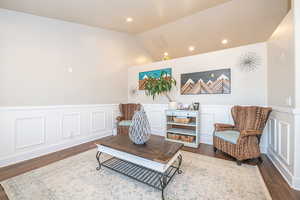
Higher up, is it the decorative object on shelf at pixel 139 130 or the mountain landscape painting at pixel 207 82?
the mountain landscape painting at pixel 207 82

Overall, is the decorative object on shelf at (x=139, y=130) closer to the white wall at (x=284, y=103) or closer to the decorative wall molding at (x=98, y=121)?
the white wall at (x=284, y=103)

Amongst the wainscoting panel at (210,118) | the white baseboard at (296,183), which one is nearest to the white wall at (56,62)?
the wainscoting panel at (210,118)

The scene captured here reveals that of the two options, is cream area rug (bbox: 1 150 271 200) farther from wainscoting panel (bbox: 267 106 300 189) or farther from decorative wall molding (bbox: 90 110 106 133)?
decorative wall molding (bbox: 90 110 106 133)

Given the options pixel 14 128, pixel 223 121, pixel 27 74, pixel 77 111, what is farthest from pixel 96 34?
pixel 223 121

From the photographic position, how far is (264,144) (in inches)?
106

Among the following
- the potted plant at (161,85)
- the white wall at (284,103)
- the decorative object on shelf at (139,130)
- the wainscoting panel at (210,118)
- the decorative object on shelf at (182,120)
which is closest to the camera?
the white wall at (284,103)

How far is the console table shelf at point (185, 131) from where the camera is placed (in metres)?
3.04

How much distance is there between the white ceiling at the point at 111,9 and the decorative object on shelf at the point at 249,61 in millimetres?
1351

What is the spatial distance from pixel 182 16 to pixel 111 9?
6.07 ft

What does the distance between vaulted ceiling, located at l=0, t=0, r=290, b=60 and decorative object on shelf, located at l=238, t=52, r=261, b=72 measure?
1.17m

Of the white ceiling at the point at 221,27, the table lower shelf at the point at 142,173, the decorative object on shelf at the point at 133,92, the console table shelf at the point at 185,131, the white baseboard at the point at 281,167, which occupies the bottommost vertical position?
the table lower shelf at the point at 142,173

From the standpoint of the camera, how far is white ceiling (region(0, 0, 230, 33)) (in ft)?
8.15

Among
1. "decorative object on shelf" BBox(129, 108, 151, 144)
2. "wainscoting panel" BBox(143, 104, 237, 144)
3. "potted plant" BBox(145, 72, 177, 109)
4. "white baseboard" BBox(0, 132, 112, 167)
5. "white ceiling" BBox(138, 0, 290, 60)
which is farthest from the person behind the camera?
"potted plant" BBox(145, 72, 177, 109)

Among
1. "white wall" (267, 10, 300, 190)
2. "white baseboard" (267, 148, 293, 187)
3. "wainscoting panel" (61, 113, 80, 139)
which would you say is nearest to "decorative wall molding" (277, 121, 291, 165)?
"white wall" (267, 10, 300, 190)
